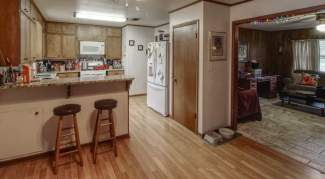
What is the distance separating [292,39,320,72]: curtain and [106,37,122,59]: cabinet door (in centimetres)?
616

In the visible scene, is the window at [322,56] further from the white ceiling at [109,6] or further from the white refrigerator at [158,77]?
the white refrigerator at [158,77]

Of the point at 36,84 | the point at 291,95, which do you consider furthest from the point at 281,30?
the point at 36,84

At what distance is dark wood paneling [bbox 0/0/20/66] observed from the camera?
2.53m

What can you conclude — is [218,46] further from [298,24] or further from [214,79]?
[298,24]

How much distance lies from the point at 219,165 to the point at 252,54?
19.4ft

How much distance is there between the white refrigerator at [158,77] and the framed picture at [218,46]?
1238mm

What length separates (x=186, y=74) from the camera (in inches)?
155

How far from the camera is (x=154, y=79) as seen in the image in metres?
5.04

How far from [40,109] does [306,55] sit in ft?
25.9

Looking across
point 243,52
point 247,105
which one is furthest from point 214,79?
point 243,52

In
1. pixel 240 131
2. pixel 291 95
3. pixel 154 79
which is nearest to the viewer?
pixel 240 131

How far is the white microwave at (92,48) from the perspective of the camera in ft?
20.7

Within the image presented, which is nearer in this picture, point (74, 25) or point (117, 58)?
point (74, 25)

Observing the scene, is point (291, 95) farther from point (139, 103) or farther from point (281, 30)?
point (139, 103)
